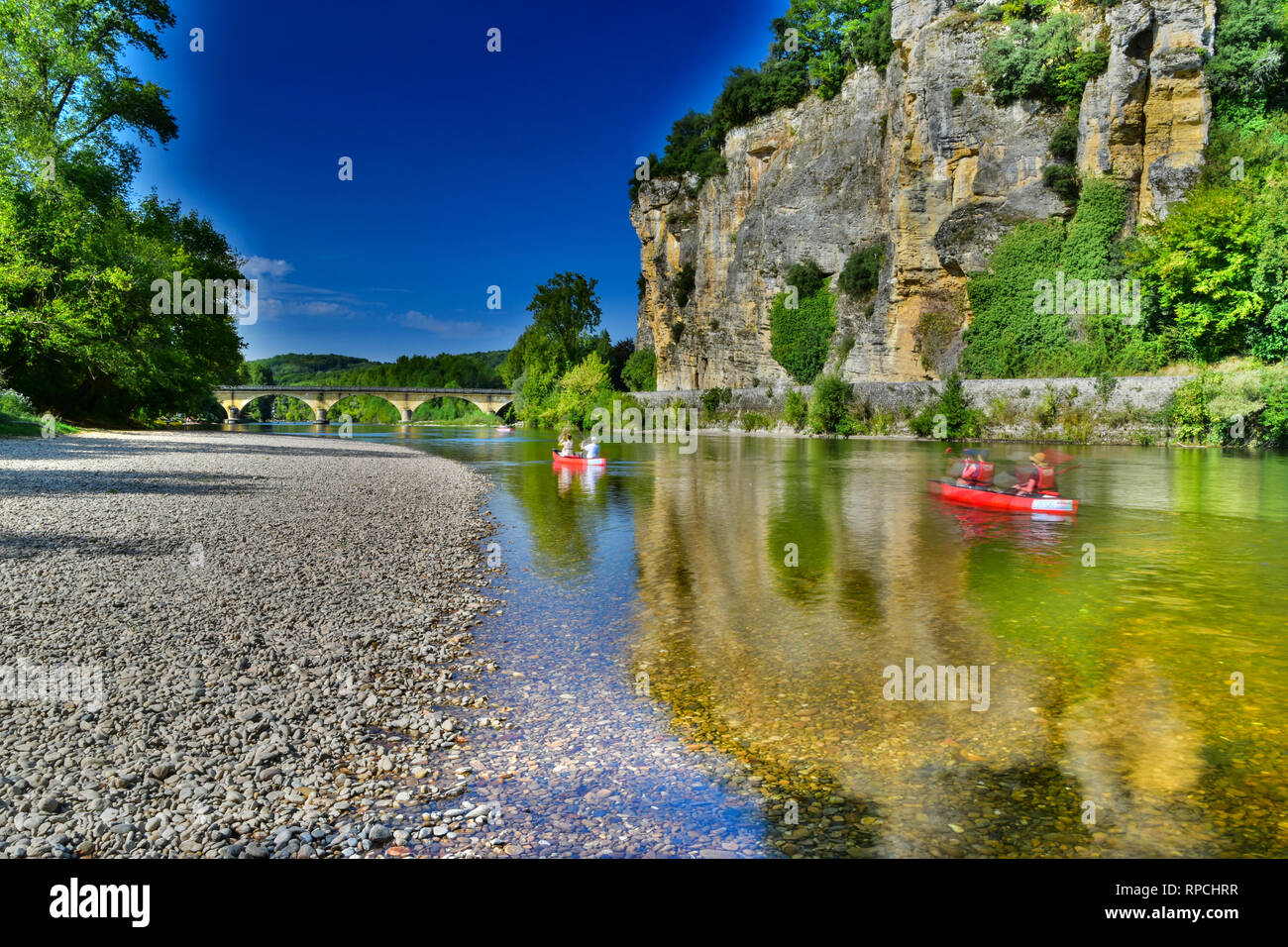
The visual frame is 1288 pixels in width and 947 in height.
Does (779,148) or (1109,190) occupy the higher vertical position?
(779,148)

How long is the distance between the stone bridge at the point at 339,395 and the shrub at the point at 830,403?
76.1 metres

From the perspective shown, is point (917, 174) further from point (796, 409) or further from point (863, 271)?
point (796, 409)

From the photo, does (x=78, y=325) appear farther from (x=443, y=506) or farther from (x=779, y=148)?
(x=779, y=148)

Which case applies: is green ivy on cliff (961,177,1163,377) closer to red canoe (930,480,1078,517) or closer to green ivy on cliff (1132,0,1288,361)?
green ivy on cliff (1132,0,1288,361)

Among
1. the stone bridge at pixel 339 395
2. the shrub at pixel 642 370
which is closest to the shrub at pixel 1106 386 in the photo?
the shrub at pixel 642 370

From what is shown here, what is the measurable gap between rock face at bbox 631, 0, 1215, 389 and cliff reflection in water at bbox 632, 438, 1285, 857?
140 ft

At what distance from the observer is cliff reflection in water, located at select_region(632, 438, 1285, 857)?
4945mm

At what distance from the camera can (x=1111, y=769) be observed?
224 inches

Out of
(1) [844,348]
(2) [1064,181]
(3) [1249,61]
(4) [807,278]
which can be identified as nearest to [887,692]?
(2) [1064,181]

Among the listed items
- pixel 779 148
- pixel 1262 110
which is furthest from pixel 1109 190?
pixel 779 148

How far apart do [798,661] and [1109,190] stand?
5233cm

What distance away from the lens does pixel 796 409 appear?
6550 centimetres

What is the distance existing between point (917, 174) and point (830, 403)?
724 inches

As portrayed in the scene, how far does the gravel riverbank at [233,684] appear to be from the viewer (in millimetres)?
4543
